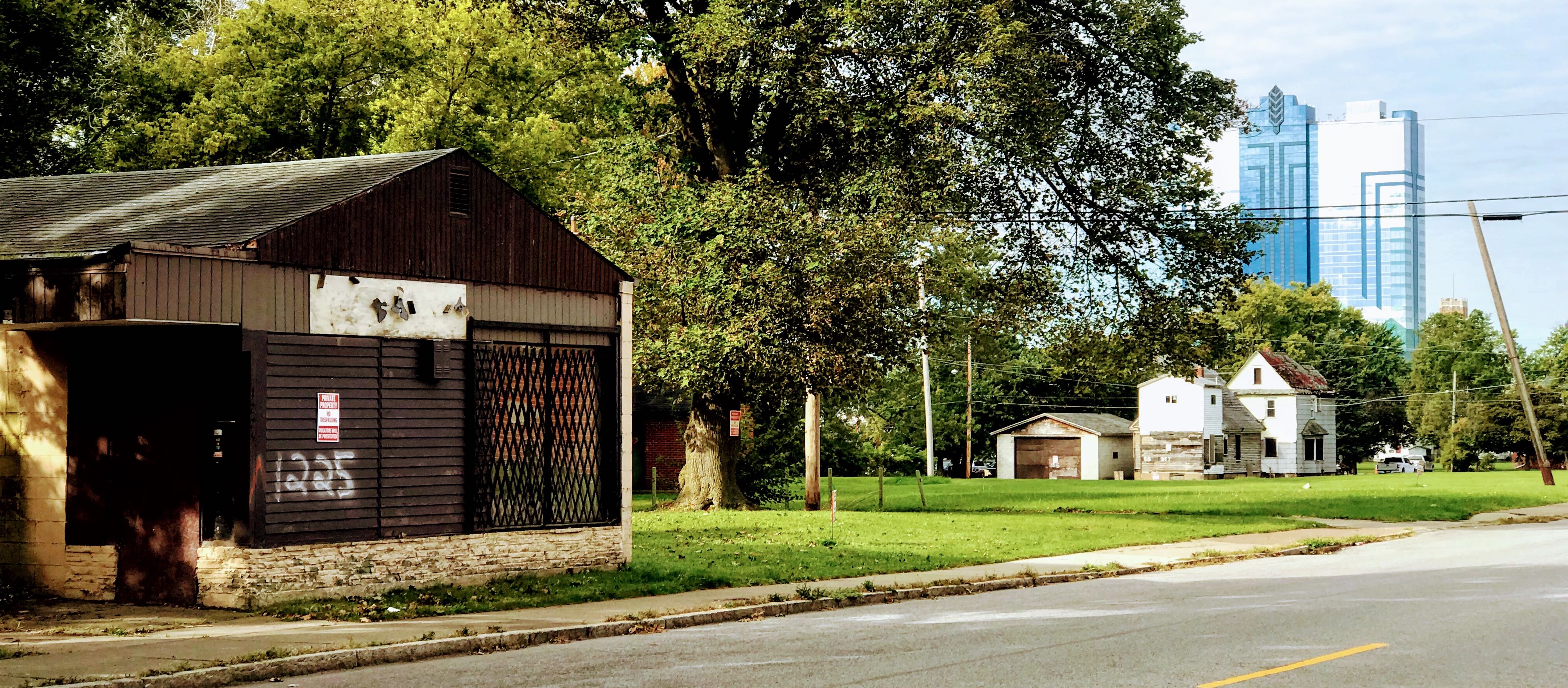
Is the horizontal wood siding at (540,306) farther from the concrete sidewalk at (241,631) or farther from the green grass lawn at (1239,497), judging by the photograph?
the green grass lawn at (1239,497)

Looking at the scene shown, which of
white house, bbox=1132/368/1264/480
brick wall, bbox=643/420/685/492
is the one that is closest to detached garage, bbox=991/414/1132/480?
white house, bbox=1132/368/1264/480

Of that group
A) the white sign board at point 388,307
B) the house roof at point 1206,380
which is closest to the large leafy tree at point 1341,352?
the house roof at point 1206,380

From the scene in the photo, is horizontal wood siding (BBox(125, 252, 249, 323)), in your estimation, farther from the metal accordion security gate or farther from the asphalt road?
the asphalt road

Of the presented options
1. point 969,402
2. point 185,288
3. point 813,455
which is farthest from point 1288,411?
point 185,288

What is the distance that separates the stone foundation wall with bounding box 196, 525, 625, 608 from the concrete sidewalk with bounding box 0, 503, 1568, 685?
44 centimetres

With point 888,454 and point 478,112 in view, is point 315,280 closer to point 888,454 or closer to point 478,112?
point 478,112

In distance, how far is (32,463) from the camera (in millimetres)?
15438

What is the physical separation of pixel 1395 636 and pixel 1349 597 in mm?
3791

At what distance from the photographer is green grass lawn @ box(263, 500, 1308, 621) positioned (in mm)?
15133

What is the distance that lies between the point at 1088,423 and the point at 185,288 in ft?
246

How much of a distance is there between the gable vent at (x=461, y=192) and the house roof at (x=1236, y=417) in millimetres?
73678

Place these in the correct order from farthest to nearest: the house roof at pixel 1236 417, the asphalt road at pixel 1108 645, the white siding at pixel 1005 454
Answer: the white siding at pixel 1005 454, the house roof at pixel 1236 417, the asphalt road at pixel 1108 645

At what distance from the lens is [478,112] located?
4547 cm

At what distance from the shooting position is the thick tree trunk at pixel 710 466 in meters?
33.5
